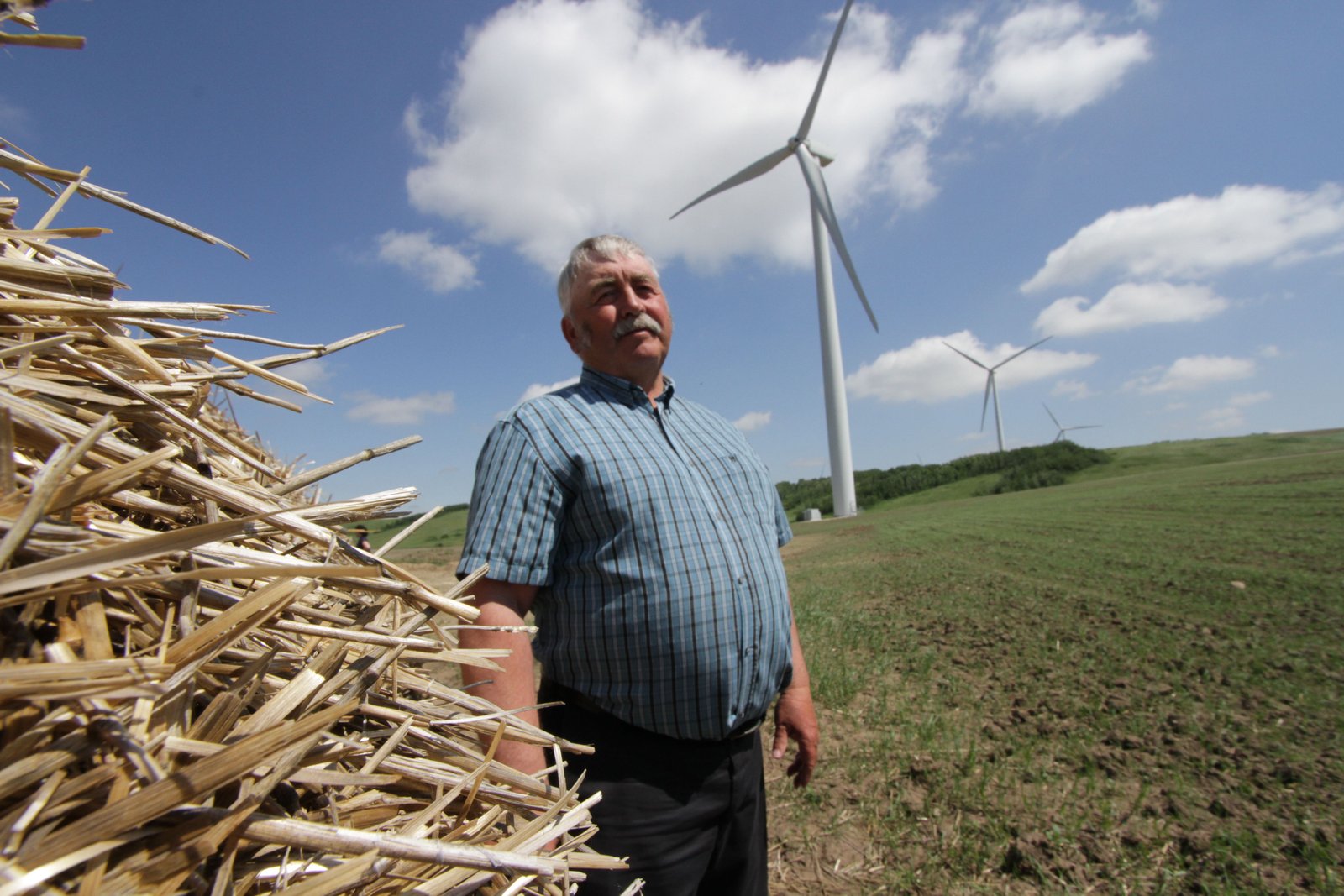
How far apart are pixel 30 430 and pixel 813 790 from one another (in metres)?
4.59

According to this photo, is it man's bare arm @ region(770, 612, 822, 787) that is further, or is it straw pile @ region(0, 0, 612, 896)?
man's bare arm @ region(770, 612, 822, 787)

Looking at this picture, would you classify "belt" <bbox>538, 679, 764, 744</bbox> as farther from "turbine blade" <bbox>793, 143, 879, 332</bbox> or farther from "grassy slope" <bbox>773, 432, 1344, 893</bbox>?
"turbine blade" <bbox>793, 143, 879, 332</bbox>

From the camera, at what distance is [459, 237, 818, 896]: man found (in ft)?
6.98

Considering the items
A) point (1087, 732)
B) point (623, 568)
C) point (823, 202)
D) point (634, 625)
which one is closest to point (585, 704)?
point (634, 625)

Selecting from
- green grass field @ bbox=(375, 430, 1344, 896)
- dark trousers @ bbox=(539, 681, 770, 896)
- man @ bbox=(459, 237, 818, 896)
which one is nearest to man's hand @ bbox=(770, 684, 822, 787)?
man @ bbox=(459, 237, 818, 896)

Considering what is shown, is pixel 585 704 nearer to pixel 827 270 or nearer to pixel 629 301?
pixel 629 301

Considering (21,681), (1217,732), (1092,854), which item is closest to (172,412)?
(21,681)

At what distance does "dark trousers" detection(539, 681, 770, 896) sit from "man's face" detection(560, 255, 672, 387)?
4.07 ft

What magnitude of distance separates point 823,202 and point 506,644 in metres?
26.6

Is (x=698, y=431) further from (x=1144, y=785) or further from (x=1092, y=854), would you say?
(x=1144, y=785)

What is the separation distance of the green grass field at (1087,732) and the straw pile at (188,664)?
3230mm

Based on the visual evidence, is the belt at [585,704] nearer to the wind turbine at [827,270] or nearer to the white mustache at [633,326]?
the white mustache at [633,326]

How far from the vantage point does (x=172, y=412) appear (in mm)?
1049

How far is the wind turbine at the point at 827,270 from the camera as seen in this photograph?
84.9ft
